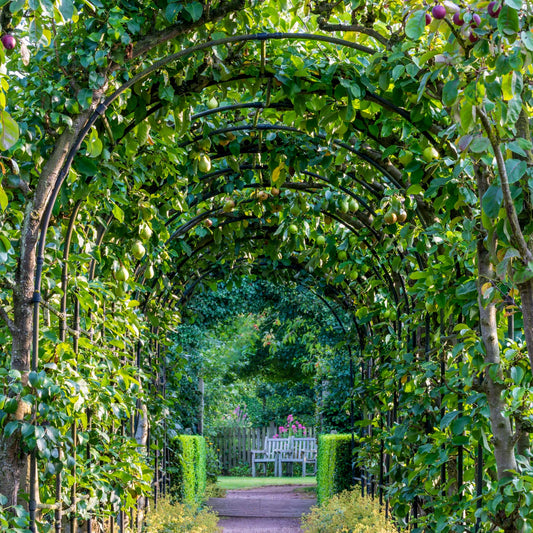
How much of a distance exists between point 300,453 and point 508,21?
12.7m

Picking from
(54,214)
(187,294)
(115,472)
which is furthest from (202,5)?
(187,294)

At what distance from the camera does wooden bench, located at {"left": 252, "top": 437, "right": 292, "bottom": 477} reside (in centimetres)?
1343

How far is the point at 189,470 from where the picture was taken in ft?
25.9

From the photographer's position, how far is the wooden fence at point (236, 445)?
1391 cm

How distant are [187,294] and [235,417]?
28.4 ft

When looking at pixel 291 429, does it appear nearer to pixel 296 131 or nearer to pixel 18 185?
pixel 296 131

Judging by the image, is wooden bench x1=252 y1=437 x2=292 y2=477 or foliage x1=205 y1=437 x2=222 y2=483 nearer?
foliage x1=205 y1=437 x2=222 y2=483

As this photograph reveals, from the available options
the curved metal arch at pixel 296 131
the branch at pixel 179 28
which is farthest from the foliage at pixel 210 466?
the branch at pixel 179 28

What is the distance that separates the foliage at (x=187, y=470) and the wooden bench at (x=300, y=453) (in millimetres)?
4639

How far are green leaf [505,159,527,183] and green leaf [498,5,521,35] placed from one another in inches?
12.1

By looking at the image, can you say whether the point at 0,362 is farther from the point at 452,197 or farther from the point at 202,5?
Result: the point at 452,197

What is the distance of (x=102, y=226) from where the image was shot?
343cm

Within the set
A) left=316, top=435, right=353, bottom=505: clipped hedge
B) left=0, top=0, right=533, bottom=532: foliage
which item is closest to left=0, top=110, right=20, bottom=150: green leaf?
left=0, top=0, right=533, bottom=532: foliage

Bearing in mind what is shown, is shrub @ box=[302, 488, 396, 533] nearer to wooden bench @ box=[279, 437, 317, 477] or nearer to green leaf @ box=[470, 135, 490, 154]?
green leaf @ box=[470, 135, 490, 154]
